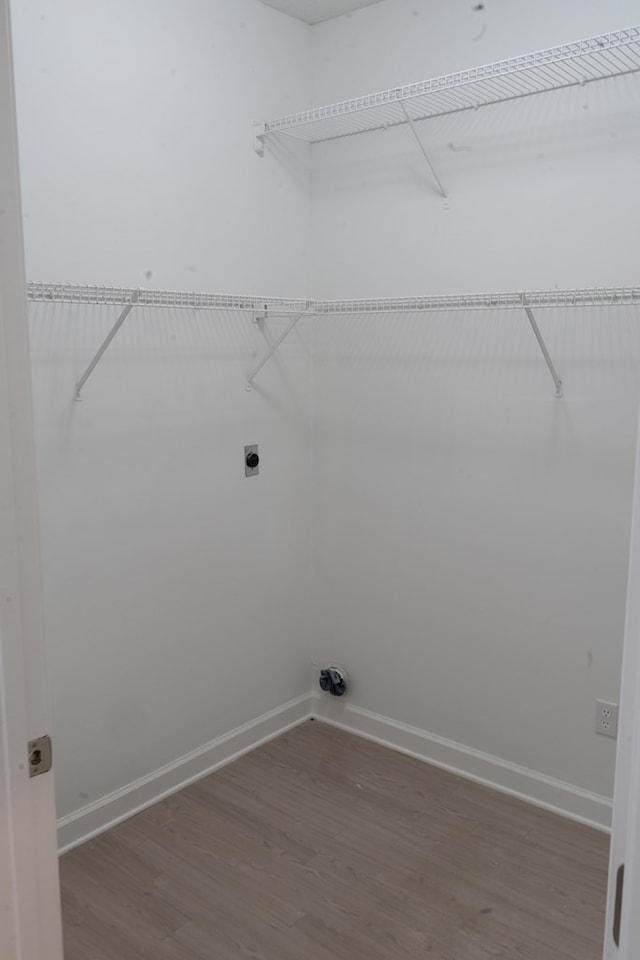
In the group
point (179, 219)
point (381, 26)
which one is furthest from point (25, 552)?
point (381, 26)

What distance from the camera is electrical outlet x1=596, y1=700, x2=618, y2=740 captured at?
2668mm

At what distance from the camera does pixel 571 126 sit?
2.53m

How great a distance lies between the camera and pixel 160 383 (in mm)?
2742

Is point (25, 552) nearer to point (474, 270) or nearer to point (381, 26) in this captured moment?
point (474, 270)

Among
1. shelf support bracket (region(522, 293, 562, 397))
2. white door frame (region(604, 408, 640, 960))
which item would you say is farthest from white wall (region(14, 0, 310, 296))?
white door frame (region(604, 408, 640, 960))

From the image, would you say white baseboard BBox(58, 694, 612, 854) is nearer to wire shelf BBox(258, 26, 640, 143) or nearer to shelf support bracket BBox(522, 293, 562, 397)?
shelf support bracket BBox(522, 293, 562, 397)

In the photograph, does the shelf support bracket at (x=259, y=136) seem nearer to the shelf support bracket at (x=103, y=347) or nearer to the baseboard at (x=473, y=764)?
the shelf support bracket at (x=103, y=347)

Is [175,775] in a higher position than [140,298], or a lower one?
lower

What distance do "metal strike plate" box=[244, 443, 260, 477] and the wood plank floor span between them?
1.12 meters

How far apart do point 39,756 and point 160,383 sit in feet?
5.91

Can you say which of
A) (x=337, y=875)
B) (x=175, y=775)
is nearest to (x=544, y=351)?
(x=337, y=875)

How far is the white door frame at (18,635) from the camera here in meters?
0.99

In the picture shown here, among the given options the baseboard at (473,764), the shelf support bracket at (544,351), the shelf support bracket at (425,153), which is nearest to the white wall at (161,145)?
the shelf support bracket at (425,153)

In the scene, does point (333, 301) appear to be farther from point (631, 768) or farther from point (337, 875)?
point (631, 768)
